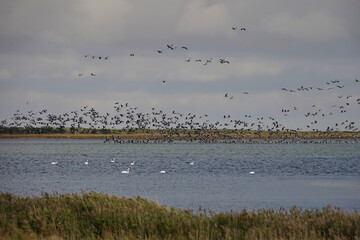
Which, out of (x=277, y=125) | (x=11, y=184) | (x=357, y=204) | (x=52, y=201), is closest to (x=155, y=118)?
(x=277, y=125)

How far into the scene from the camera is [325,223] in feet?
63.0

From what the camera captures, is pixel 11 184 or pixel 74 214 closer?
pixel 74 214

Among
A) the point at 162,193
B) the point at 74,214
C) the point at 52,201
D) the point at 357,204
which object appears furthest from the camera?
the point at 162,193

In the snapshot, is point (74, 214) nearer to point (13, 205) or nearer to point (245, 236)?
point (13, 205)

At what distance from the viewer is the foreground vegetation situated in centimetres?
1841

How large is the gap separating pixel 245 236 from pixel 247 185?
3005 centimetres

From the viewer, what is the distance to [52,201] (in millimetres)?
23484

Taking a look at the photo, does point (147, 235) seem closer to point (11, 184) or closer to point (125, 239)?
point (125, 239)

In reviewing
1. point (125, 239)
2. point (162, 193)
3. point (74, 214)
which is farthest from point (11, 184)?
point (125, 239)

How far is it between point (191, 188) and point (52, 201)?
2213cm

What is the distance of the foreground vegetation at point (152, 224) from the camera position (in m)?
18.4

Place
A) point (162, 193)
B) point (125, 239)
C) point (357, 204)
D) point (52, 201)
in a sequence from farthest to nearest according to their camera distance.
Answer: point (162, 193)
point (357, 204)
point (52, 201)
point (125, 239)

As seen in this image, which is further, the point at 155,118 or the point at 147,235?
the point at 155,118

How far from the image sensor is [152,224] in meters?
19.5
